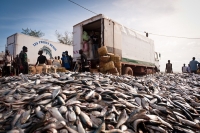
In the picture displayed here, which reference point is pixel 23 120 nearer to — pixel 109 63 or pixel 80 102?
pixel 80 102

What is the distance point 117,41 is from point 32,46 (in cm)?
956

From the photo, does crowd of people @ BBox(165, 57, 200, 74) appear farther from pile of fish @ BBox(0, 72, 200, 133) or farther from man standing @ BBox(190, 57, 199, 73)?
pile of fish @ BBox(0, 72, 200, 133)

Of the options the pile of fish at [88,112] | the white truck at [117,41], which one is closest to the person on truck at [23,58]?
the white truck at [117,41]

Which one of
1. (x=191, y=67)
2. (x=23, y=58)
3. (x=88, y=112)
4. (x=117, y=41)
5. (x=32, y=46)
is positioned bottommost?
(x=88, y=112)

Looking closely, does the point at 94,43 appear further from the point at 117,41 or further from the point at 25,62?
the point at 25,62

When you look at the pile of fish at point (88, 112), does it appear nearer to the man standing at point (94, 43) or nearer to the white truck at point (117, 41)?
the white truck at point (117, 41)

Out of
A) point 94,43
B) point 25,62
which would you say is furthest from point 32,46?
point 94,43

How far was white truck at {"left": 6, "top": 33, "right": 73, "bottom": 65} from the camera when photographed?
13.6m

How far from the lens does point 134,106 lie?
11.1 ft

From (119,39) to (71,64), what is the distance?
12.8ft

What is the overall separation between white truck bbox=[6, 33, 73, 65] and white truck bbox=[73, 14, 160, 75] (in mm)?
6370

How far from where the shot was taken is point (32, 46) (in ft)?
49.4

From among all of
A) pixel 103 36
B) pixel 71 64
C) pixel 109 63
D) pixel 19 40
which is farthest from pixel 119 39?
pixel 19 40

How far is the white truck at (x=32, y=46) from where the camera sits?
13.6m
